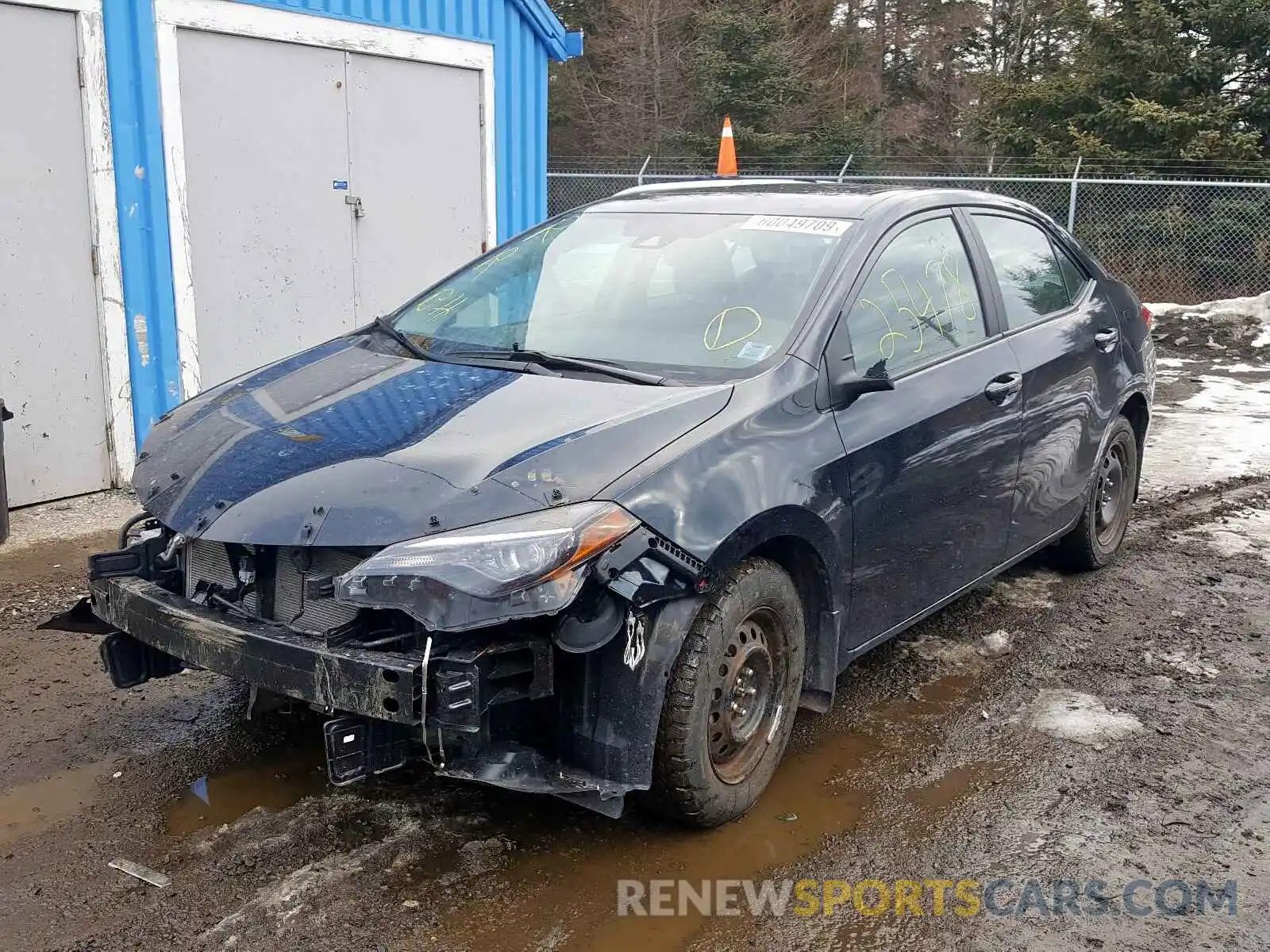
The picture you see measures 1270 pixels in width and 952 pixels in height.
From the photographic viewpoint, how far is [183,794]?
354 centimetres

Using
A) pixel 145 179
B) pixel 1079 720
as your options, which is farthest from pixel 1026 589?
pixel 145 179

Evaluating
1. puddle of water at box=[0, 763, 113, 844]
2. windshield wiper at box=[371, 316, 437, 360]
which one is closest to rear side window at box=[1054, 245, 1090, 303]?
windshield wiper at box=[371, 316, 437, 360]

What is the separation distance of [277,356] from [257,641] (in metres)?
5.27

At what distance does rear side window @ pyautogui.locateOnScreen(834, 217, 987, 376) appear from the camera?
3875 mm

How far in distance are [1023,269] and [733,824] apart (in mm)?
2768

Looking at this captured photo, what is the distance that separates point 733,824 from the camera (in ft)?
11.2

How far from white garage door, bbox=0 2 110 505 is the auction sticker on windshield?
14.2ft

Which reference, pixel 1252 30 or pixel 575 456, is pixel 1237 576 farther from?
pixel 1252 30

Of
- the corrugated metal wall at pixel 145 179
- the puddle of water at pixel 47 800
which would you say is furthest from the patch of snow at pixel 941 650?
the corrugated metal wall at pixel 145 179

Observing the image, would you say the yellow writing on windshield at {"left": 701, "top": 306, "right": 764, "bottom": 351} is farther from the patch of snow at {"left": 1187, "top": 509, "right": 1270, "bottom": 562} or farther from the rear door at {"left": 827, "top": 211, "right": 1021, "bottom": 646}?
the patch of snow at {"left": 1187, "top": 509, "right": 1270, "bottom": 562}

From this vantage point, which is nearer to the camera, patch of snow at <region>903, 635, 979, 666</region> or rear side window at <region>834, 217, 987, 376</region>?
rear side window at <region>834, 217, 987, 376</region>

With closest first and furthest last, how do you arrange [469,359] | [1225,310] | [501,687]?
[501,687], [469,359], [1225,310]

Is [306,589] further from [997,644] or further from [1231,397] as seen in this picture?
[1231,397]

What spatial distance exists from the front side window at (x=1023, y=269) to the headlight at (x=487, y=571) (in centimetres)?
251
